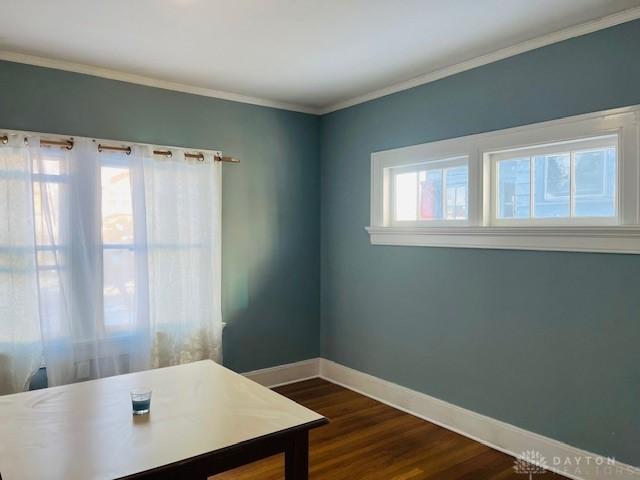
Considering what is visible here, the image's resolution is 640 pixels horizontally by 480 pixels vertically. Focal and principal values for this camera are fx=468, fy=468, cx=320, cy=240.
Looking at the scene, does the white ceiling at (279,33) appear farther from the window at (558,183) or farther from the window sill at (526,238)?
the window sill at (526,238)

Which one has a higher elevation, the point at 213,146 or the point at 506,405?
the point at 213,146

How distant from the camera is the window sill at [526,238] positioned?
7.79 ft

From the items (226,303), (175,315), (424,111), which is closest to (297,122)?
→ (424,111)

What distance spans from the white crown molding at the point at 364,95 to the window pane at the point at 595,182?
66 centimetres

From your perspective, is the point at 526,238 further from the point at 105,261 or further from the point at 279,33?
the point at 105,261

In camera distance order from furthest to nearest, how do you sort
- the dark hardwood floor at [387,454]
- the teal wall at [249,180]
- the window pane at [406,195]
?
the window pane at [406,195], the teal wall at [249,180], the dark hardwood floor at [387,454]

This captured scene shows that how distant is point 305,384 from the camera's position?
13.6 ft

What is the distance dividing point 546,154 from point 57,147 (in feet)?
10.0

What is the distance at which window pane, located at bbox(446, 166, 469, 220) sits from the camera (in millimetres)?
3209

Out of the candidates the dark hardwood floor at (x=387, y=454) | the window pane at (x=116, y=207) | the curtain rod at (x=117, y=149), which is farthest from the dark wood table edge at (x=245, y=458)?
the curtain rod at (x=117, y=149)

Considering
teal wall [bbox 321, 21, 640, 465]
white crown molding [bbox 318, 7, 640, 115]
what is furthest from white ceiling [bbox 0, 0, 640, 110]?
teal wall [bbox 321, 21, 640, 465]

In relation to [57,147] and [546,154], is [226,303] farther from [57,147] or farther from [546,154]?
[546,154]

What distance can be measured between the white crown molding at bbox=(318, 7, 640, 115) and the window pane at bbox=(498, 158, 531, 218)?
650 millimetres

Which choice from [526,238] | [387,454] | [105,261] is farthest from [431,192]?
[105,261]
